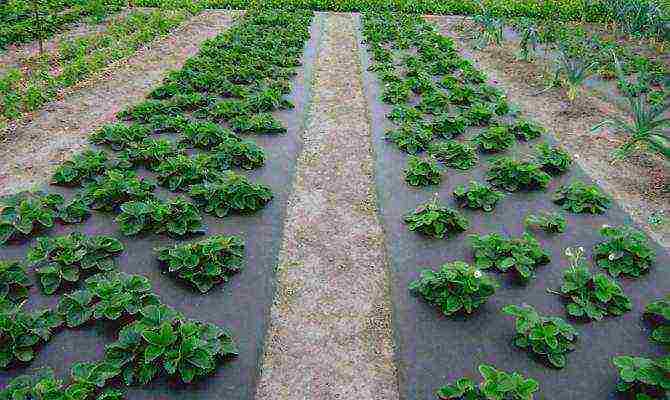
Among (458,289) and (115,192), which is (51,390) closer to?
(115,192)

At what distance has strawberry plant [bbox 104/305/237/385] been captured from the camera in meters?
3.60

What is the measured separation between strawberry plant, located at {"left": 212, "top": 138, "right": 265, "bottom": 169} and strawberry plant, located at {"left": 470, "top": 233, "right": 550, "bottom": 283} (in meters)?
3.04

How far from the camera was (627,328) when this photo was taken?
14.0 feet

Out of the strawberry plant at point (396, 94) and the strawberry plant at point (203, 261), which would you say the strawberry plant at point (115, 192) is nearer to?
the strawberry plant at point (203, 261)

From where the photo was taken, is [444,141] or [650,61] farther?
[650,61]

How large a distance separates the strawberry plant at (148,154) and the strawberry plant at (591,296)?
15.8 feet

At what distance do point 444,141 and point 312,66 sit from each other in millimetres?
4384

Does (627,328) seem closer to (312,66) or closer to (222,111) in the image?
(222,111)

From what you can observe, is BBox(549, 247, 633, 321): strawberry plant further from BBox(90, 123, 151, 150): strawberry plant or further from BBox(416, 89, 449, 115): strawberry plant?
BBox(90, 123, 151, 150): strawberry plant

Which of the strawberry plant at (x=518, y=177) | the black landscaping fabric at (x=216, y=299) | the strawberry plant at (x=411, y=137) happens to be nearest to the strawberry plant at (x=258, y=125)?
the black landscaping fabric at (x=216, y=299)

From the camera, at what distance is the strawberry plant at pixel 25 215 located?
508 centimetres

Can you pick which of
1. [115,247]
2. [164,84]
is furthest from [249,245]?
[164,84]

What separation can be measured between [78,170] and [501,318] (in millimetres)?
4988

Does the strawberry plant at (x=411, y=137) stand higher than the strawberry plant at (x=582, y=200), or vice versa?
the strawberry plant at (x=582, y=200)
